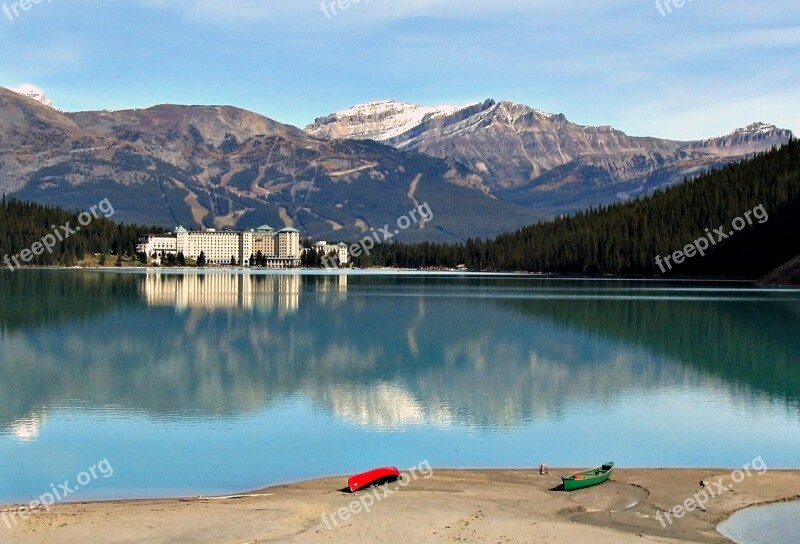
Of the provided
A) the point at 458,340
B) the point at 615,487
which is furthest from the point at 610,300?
the point at 615,487

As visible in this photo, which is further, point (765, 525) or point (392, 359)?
point (392, 359)

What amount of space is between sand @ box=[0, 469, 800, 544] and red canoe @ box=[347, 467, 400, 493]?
0.26 meters

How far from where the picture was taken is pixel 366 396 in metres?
43.8

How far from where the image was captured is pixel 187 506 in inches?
957

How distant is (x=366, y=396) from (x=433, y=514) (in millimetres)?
20473

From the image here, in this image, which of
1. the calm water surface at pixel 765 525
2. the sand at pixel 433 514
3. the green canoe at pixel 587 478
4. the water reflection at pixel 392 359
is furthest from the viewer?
the water reflection at pixel 392 359

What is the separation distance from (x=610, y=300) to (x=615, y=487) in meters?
91.9

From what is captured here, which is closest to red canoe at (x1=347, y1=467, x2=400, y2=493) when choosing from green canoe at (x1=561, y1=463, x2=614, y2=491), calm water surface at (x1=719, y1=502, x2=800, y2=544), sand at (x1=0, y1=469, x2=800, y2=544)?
sand at (x1=0, y1=469, x2=800, y2=544)

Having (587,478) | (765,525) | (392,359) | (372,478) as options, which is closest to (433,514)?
(372,478)

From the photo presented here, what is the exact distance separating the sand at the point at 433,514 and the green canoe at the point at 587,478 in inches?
8.3

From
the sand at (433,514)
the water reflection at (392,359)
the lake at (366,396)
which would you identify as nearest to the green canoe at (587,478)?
the sand at (433,514)

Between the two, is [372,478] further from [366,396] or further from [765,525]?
[366,396]

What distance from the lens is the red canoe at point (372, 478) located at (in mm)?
26031

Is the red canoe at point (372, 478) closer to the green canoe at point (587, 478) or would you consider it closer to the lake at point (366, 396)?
the lake at point (366, 396)
